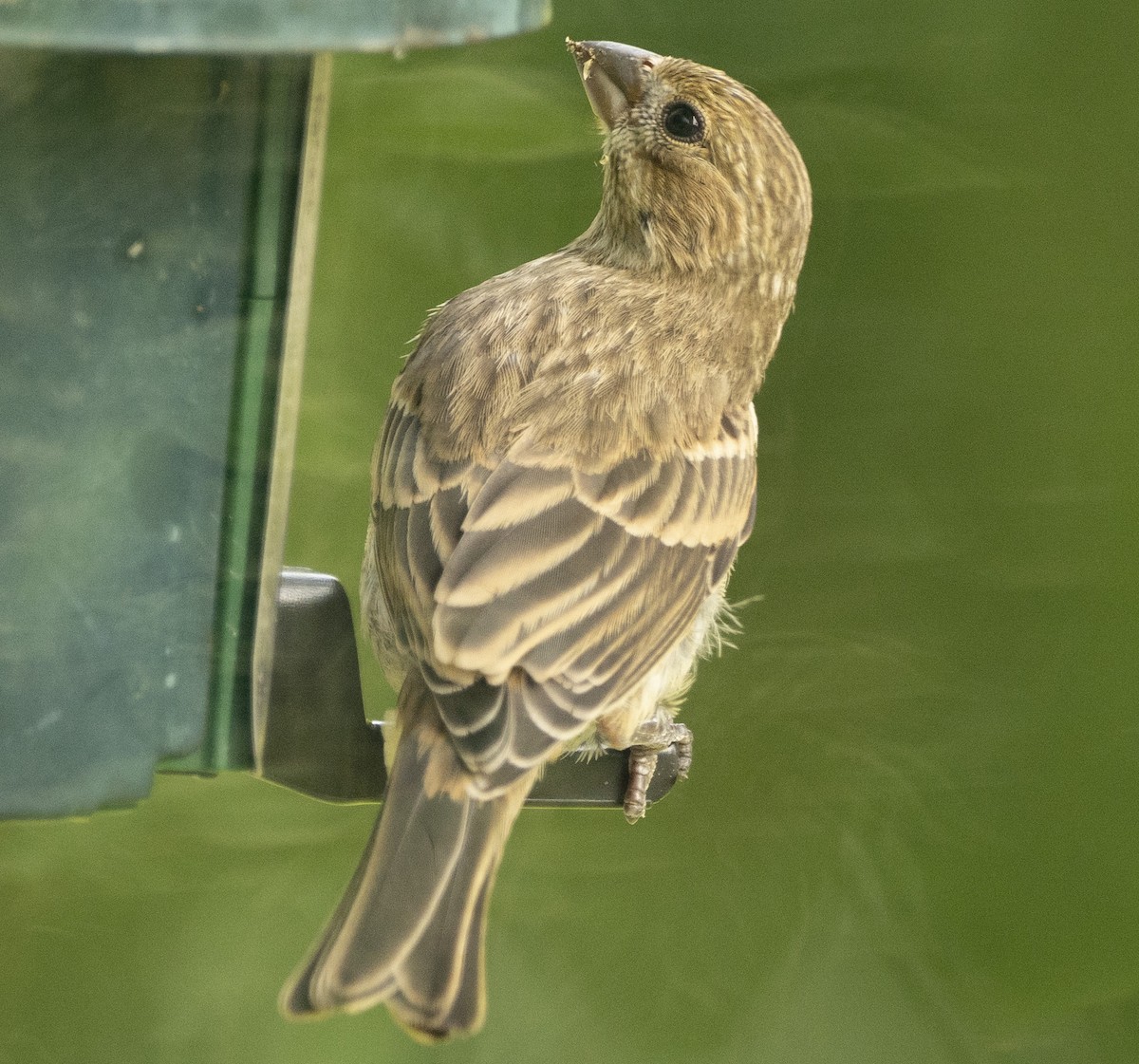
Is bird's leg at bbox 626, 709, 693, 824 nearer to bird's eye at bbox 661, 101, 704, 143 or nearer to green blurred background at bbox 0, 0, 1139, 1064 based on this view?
green blurred background at bbox 0, 0, 1139, 1064

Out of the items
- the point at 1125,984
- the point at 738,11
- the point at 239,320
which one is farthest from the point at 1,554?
the point at 1125,984

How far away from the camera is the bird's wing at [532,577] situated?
2232mm

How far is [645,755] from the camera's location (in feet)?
9.05

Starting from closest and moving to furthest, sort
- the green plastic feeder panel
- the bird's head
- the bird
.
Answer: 1. the green plastic feeder panel
2. the bird
3. the bird's head

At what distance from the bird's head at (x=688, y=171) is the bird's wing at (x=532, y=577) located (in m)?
0.43

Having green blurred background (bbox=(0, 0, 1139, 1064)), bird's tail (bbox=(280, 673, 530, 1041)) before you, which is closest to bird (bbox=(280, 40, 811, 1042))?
bird's tail (bbox=(280, 673, 530, 1041))

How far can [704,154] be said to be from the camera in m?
2.91

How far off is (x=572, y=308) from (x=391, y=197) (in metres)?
0.40

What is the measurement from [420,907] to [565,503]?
62cm

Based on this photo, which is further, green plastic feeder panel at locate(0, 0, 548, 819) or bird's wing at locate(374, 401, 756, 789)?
bird's wing at locate(374, 401, 756, 789)

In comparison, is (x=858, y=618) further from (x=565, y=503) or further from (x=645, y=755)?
(x=565, y=503)

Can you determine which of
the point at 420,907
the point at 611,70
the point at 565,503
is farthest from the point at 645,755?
the point at 611,70

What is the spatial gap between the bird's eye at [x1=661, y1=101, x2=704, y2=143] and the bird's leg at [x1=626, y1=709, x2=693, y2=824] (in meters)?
0.90

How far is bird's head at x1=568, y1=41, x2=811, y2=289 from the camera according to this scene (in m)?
2.82
